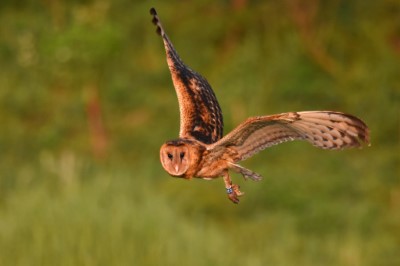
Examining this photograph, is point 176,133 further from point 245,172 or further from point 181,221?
point 245,172

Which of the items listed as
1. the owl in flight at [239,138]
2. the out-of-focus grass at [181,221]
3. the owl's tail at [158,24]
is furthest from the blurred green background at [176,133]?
the owl in flight at [239,138]

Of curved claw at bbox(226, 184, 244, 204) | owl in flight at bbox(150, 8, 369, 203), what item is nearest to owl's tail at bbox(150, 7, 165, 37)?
owl in flight at bbox(150, 8, 369, 203)

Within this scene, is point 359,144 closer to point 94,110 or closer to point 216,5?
point 94,110

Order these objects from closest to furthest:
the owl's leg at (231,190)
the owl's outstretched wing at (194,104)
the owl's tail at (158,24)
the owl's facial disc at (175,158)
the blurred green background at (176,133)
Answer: the owl's facial disc at (175,158) < the owl's leg at (231,190) < the owl's outstretched wing at (194,104) < the owl's tail at (158,24) < the blurred green background at (176,133)

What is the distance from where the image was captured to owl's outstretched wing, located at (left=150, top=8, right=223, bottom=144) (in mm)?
3176

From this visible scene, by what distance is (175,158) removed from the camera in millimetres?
2900

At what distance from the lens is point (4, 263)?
12.8 meters

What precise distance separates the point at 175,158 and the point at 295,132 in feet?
1.20

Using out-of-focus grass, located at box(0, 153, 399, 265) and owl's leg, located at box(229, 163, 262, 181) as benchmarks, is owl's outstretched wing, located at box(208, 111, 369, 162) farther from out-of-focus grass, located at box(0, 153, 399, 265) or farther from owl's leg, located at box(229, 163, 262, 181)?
out-of-focus grass, located at box(0, 153, 399, 265)

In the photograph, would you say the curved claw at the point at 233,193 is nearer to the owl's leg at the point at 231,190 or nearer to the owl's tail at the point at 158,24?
the owl's leg at the point at 231,190

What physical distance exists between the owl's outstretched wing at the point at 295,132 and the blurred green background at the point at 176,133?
972cm

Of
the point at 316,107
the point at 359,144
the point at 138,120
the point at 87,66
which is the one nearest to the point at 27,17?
the point at 138,120

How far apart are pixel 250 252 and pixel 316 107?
5.49m

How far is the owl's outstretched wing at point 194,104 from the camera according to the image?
3.18 m
